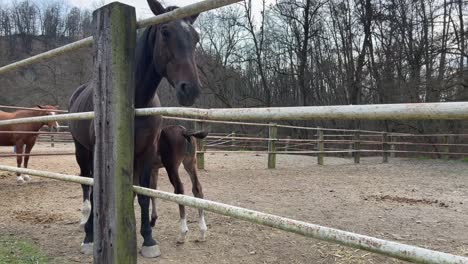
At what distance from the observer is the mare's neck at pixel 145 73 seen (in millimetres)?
2574

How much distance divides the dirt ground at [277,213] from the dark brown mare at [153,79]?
1.84 ft

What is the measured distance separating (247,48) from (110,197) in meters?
22.7

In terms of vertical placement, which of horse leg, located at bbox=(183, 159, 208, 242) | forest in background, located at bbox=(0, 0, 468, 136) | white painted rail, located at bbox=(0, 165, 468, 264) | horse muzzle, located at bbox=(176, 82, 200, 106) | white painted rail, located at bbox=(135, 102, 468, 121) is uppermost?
forest in background, located at bbox=(0, 0, 468, 136)

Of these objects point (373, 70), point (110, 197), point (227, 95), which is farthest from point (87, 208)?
point (227, 95)

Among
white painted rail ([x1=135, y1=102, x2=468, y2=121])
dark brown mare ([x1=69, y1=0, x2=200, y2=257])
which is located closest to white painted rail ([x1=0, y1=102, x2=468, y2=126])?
white painted rail ([x1=135, y1=102, x2=468, y2=121])

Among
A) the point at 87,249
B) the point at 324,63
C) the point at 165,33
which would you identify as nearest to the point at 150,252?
the point at 87,249

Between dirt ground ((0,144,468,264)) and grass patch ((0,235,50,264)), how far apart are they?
9cm

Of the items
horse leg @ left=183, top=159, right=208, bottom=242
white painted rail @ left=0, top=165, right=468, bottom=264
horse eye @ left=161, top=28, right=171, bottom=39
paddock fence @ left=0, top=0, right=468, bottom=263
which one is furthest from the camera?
horse leg @ left=183, top=159, right=208, bottom=242

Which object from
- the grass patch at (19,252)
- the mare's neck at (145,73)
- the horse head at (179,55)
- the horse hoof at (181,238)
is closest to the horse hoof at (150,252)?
the horse hoof at (181,238)

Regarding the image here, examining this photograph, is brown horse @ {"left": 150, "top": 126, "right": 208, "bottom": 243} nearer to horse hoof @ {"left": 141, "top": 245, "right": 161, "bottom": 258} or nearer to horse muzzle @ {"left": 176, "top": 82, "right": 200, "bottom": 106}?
horse hoof @ {"left": 141, "top": 245, "right": 161, "bottom": 258}

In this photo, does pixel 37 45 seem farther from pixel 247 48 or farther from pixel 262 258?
pixel 262 258

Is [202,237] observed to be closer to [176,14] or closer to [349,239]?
[176,14]

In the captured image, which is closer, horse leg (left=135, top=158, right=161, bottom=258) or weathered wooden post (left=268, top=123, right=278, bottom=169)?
horse leg (left=135, top=158, right=161, bottom=258)

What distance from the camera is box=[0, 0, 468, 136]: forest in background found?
53.1ft
